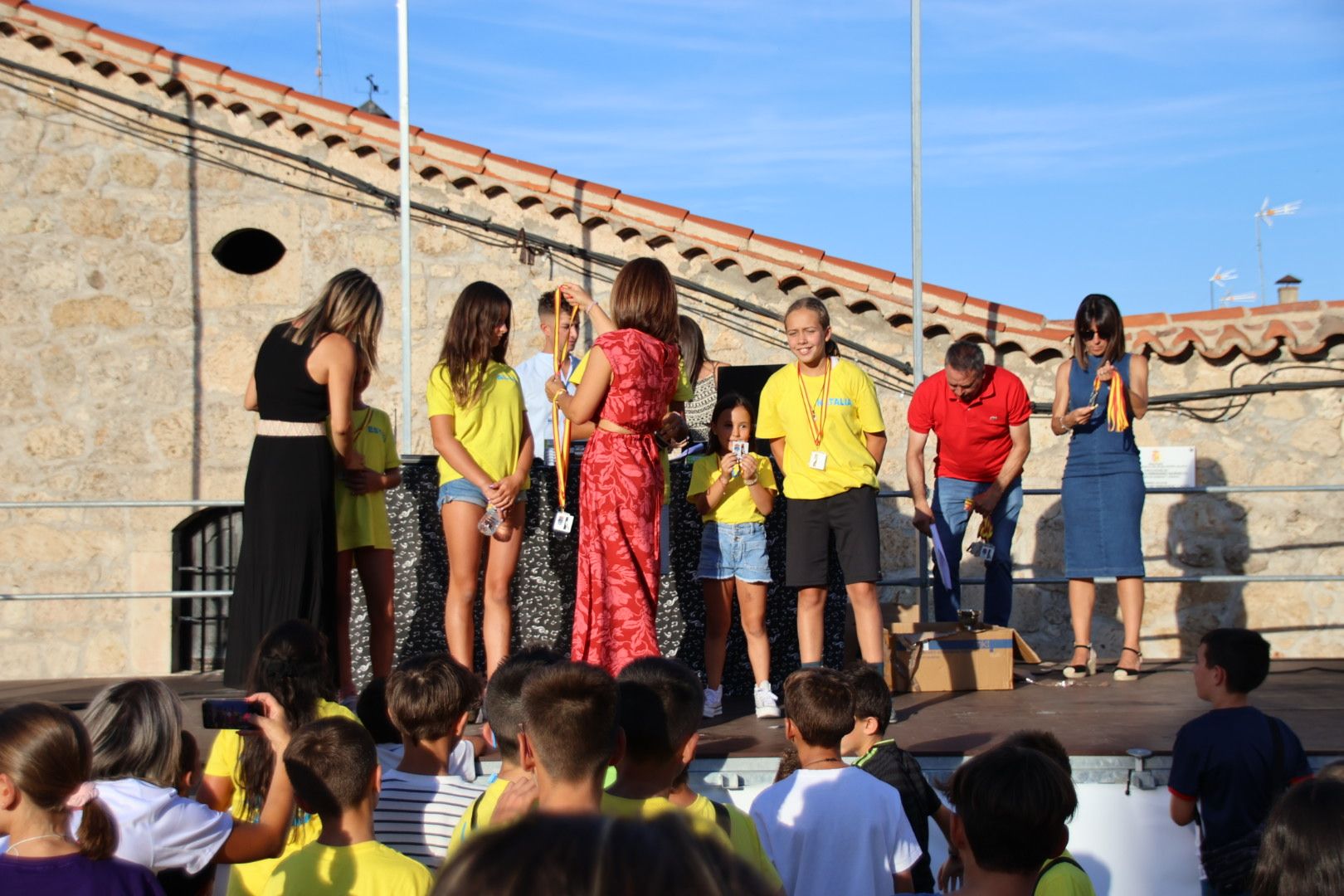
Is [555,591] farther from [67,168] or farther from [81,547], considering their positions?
[67,168]

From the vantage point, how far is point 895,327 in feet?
28.4

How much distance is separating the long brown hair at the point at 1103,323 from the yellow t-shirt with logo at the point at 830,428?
1.29 m

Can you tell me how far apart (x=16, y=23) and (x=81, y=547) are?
381 cm

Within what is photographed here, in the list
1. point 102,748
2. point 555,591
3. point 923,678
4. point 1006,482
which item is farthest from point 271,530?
point 1006,482

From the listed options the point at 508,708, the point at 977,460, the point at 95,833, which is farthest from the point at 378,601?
the point at 95,833

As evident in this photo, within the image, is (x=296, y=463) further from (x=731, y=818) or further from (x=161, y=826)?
(x=731, y=818)

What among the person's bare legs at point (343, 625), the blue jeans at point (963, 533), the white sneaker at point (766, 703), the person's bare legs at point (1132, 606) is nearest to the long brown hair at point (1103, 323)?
the blue jeans at point (963, 533)

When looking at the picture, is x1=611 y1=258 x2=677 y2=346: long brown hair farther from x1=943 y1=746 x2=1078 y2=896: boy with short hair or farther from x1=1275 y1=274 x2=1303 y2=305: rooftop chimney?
x1=1275 y1=274 x2=1303 y2=305: rooftop chimney

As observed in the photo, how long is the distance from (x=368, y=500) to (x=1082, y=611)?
343cm

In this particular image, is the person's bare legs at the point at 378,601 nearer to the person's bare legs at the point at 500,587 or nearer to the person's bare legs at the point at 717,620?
the person's bare legs at the point at 500,587

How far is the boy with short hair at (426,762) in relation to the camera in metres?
3.25

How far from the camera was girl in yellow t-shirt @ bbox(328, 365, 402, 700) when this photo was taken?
17.4 feet

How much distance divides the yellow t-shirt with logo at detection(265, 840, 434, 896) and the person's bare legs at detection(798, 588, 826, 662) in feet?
9.87

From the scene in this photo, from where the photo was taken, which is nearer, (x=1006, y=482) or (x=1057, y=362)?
(x=1006, y=482)
